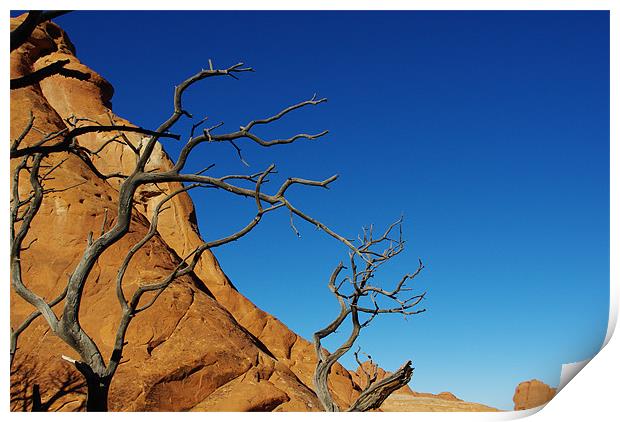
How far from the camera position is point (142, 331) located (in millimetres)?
19047

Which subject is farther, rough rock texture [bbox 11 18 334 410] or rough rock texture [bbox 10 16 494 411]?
rough rock texture [bbox 10 16 494 411]

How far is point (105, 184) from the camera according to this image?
2405 cm

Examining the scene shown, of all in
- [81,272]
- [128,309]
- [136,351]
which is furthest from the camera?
[136,351]

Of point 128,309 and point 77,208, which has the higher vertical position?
point 77,208

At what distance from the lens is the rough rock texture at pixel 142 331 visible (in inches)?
632

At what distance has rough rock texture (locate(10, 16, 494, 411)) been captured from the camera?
52.6 feet

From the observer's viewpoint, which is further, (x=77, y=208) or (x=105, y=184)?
(x=105, y=184)

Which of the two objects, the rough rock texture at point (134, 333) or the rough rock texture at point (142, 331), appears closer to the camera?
the rough rock texture at point (134, 333)

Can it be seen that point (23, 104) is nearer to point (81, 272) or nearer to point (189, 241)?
point (189, 241)
